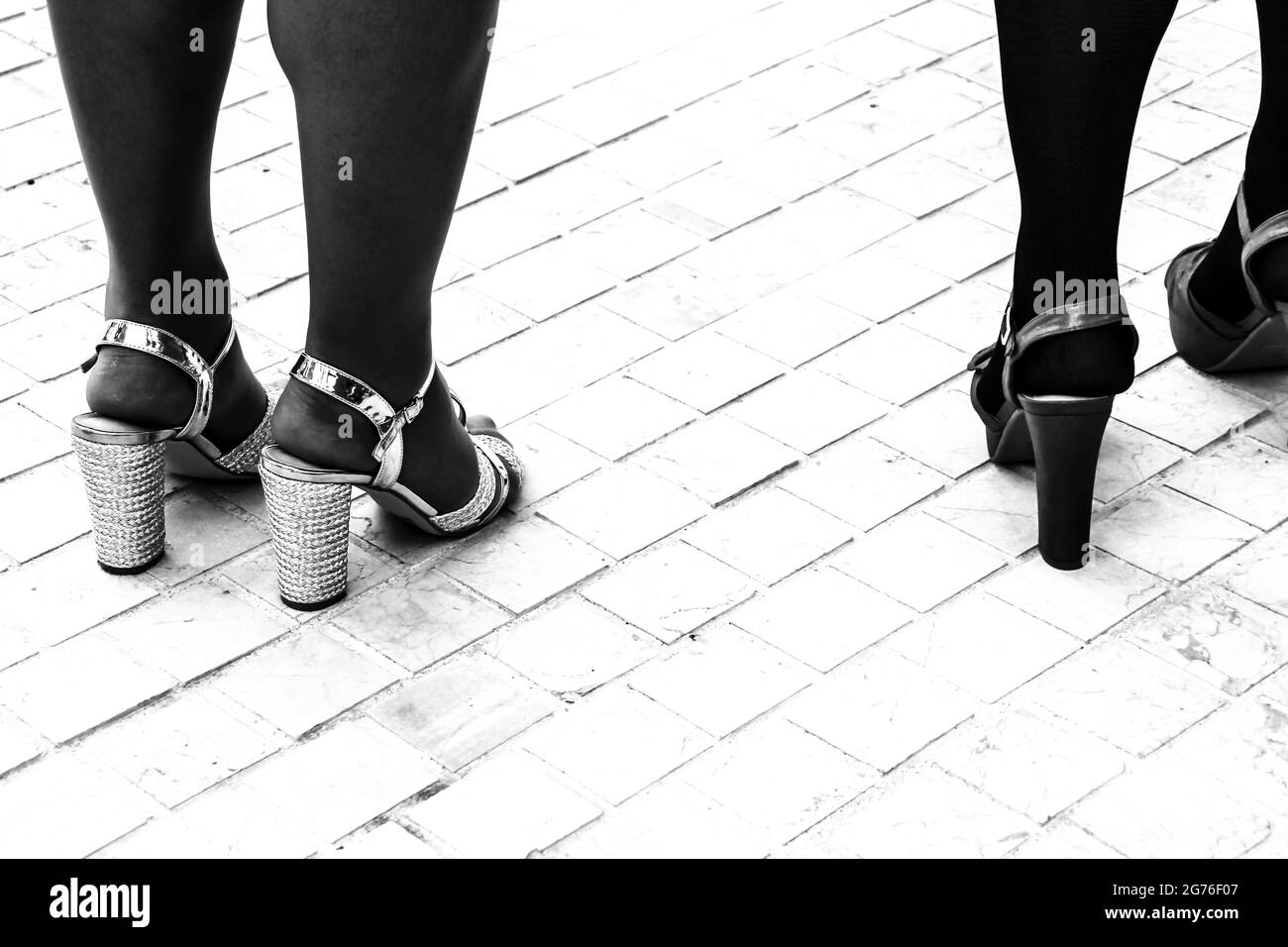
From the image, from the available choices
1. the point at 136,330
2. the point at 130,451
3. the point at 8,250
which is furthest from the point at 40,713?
the point at 8,250

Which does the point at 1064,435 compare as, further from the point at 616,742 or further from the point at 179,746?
the point at 179,746

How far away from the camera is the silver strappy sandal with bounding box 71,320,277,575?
6.34 ft

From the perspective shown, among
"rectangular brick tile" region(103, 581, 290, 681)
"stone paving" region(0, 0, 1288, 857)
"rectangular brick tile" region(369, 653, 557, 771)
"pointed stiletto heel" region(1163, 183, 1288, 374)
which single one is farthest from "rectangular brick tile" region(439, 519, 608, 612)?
"pointed stiletto heel" region(1163, 183, 1288, 374)

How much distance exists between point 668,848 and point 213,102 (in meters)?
0.94

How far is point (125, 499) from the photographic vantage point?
1971mm

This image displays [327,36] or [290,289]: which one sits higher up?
[327,36]

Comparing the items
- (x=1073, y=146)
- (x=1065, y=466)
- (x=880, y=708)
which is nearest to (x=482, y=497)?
(x=880, y=708)

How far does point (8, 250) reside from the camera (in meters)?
2.69

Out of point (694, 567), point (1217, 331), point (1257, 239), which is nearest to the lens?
point (694, 567)

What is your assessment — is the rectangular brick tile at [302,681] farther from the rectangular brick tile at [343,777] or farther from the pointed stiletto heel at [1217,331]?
the pointed stiletto heel at [1217,331]

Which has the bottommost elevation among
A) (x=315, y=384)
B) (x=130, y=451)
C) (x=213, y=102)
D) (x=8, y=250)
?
(x=8, y=250)

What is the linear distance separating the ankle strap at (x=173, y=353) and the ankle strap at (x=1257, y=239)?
1297 millimetres

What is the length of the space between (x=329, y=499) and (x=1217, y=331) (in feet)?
4.03
